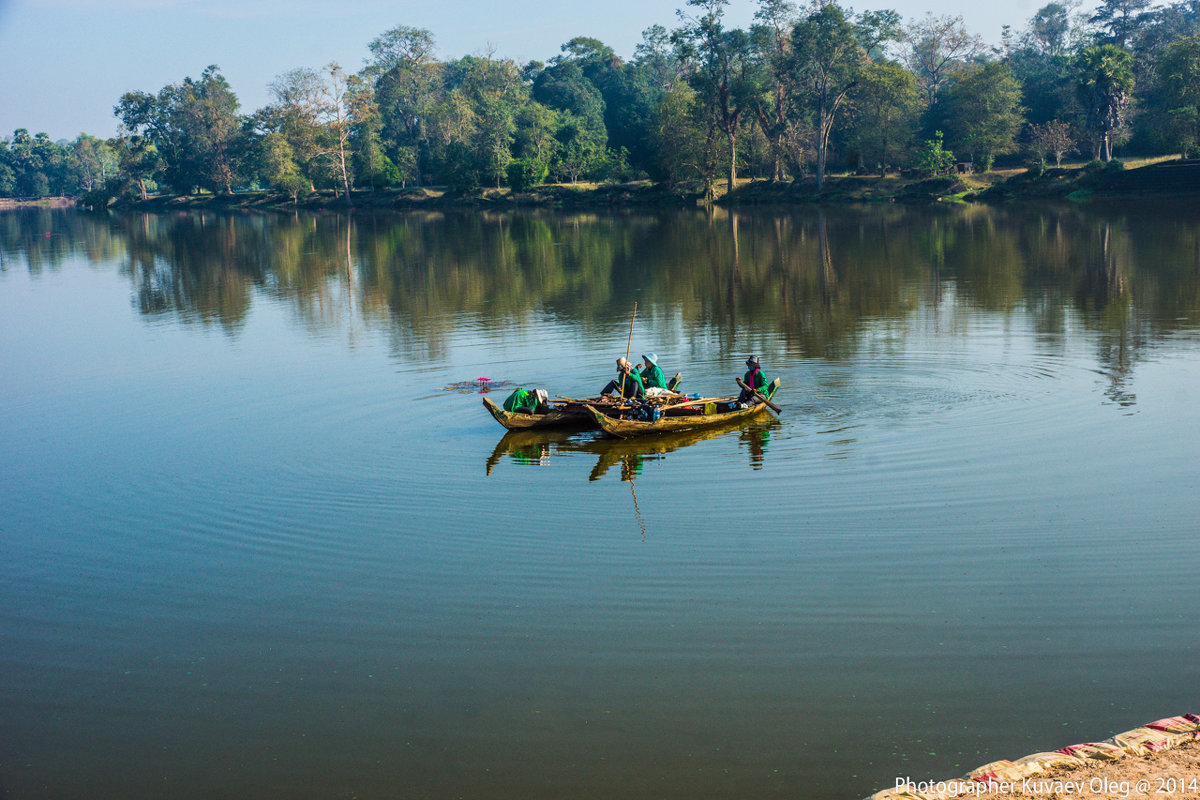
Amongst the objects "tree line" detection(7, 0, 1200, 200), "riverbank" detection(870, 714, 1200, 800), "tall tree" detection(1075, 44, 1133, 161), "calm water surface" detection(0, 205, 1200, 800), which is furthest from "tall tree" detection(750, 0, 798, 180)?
"riverbank" detection(870, 714, 1200, 800)

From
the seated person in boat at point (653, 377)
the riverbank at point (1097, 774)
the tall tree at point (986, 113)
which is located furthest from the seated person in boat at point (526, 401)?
the tall tree at point (986, 113)

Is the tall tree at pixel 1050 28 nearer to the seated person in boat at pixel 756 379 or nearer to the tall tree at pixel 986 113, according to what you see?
Result: the tall tree at pixel 986 113

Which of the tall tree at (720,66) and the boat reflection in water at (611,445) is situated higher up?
the tall tree at (720,66)

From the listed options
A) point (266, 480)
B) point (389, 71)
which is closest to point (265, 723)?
point (266, 480)

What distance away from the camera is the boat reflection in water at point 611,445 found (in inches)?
604

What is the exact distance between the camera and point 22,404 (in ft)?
70.7

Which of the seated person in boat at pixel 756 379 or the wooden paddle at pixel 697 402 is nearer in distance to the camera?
the wooden paddle at pixel 697 402

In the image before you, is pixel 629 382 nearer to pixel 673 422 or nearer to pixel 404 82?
pixel 673 422

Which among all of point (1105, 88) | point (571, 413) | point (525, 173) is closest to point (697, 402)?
point (571, 413)

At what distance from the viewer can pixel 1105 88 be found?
67.9 meters

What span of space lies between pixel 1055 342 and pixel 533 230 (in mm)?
48237

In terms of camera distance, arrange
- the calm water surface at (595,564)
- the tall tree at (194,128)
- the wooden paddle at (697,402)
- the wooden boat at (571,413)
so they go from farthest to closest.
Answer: the tall tree at (194,128), the wooden boat at (571,413), the wooden paddle at (697,402), the calm water surface at (595,564)

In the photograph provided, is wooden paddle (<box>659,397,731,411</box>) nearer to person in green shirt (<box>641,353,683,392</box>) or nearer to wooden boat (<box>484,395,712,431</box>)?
wooden boat (<box>484,395,712,431</box>)

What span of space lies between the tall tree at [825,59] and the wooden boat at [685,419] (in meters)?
64.8
